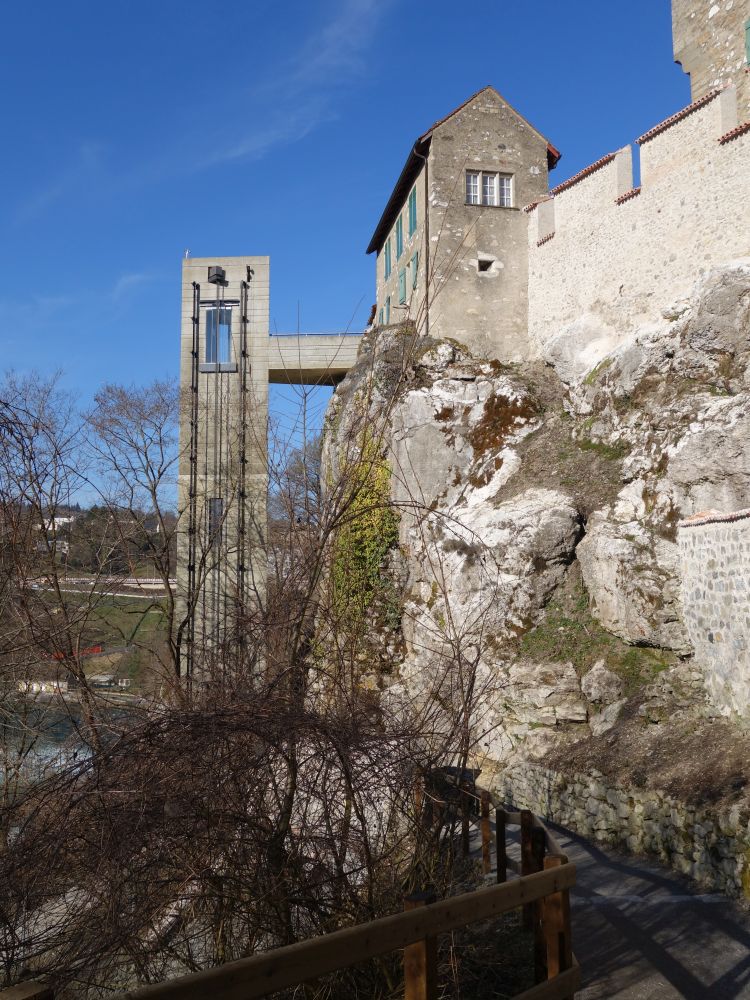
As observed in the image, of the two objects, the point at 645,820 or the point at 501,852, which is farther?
the point at 645,820

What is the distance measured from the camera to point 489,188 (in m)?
20.7

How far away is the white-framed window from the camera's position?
20578 mm

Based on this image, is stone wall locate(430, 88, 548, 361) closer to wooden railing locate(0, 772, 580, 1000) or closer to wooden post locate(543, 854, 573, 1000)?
wooden railing locate(0, 772, 580, 1000)

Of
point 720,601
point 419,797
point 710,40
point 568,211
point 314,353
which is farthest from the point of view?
point 314,353

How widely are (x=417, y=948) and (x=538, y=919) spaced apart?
6.14 ft

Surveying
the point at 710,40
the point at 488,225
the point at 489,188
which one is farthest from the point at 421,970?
the point at 710,40

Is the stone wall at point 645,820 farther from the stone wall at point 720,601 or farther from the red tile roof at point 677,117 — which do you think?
the red tile roof at point 677,117

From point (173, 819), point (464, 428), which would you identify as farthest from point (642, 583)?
point (173, 819)

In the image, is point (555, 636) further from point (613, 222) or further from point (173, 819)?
point (173, 819)

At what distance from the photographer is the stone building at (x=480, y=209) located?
1992cm

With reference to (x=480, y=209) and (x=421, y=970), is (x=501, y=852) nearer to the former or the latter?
(x=421, y=970)

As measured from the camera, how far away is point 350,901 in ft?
11.9

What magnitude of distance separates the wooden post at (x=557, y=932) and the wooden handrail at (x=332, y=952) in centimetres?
16

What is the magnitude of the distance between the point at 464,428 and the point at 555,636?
5.84m
